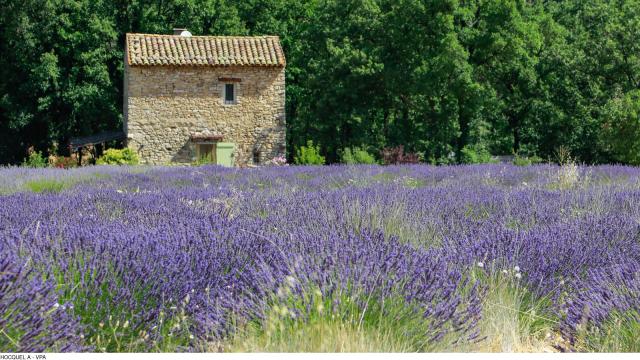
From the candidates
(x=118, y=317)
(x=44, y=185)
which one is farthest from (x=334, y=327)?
(x=44, y=185)

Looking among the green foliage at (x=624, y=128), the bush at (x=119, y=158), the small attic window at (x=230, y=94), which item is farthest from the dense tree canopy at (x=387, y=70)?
the bush at (x=119, y=158)

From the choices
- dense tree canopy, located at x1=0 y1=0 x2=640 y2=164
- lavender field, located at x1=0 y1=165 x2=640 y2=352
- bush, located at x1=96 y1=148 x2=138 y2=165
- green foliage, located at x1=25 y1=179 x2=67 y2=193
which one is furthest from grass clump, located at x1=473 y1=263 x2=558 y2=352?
dense tree canopy, located at x1=0 y1=0 x2=640 y2=164

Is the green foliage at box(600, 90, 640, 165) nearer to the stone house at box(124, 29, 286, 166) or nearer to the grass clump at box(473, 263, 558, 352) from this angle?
the stone house at box(124, 29, 286, 166)

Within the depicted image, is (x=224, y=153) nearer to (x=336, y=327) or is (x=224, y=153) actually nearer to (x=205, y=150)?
(x=205, y=150)

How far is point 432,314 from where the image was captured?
2799 millimetres

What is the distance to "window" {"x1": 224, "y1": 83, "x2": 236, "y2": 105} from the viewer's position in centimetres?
2550

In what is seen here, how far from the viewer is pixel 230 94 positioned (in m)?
25.6

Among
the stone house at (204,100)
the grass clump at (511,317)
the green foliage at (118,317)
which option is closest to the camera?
the green foliage at (118,317)

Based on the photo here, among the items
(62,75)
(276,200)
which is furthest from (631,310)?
(62,75)

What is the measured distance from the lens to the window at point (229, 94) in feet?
83.7

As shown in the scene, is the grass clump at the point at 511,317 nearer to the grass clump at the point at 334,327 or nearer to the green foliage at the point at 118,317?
the grass clump at the point at 334,327

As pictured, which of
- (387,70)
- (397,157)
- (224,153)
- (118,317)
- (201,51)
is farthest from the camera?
(387,70)

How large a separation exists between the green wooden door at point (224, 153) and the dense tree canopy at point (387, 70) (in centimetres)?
462

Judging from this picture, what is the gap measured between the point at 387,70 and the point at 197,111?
6.78 m
